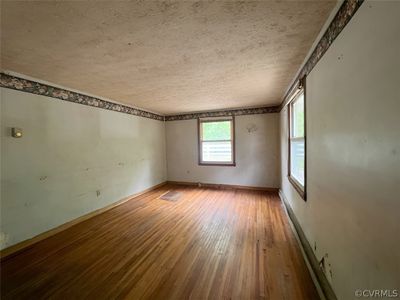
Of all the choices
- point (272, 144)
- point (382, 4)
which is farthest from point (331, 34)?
point (272, 144)

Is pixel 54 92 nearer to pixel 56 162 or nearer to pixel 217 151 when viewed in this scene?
pixel 56 162

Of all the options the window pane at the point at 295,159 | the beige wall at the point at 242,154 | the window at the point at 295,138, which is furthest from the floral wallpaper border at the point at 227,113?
the window pane at the point at 295,159

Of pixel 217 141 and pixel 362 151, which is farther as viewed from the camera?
pixel 217 141

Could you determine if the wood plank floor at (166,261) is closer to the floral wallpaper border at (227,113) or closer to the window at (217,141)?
the window at (217,141)

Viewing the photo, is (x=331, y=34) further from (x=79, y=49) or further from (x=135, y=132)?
(x=135, y=132)

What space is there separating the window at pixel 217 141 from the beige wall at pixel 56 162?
2.05 metres

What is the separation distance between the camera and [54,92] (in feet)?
8.80

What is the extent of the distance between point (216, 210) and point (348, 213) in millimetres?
2575

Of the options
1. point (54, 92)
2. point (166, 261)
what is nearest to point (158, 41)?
point (54, 92)

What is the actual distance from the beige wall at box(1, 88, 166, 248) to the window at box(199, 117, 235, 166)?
2.05 m

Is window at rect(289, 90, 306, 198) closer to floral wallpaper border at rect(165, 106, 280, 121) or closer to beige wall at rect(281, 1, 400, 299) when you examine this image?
beige wall at rect(281, 1, 400, 299)

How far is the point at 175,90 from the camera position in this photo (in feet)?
9.98

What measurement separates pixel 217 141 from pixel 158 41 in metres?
3.78

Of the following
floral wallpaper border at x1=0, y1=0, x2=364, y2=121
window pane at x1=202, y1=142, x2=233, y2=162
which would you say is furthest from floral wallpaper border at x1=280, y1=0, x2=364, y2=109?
window pane at x1=202, y1=142, x2=233, y2=162
